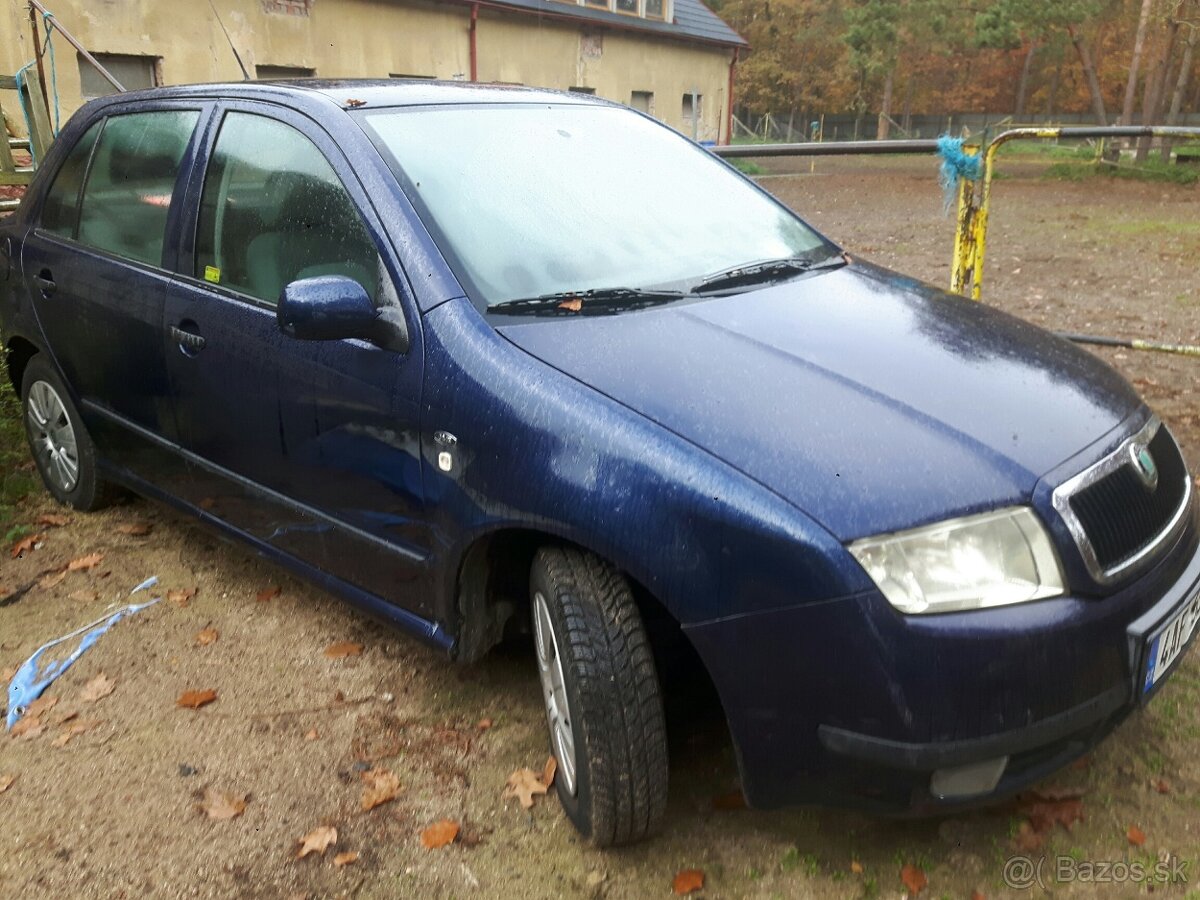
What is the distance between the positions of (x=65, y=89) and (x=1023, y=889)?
15.5 meters

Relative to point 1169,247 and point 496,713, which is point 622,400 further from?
point 1169,247

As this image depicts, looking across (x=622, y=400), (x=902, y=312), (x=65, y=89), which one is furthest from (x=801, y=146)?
(x=65, y=89)

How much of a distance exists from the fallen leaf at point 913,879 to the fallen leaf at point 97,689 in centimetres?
238

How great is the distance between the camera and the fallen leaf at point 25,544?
4234 millimetres

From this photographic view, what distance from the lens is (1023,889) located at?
7.37ft

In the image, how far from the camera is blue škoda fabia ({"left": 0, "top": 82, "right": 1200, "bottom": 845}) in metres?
1.95

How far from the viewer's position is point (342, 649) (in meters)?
3.39

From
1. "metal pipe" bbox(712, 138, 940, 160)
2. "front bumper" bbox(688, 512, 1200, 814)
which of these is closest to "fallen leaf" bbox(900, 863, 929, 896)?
"front bumper" bbox(688, 512, 1200, 814)

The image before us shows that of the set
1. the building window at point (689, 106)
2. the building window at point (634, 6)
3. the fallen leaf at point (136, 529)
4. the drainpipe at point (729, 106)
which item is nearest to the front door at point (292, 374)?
the fallen leaf at point (136, 529)

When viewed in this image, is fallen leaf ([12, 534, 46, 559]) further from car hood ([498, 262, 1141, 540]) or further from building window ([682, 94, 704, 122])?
building window ([682, 94, 704, 122])

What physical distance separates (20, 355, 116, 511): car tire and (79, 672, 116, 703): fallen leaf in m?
1.18

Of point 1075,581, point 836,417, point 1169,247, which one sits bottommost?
point 1169,247

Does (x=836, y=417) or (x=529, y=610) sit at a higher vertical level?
(x=836, y=417)

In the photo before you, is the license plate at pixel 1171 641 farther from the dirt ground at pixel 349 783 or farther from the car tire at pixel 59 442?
the car tire at pixel 59 442
